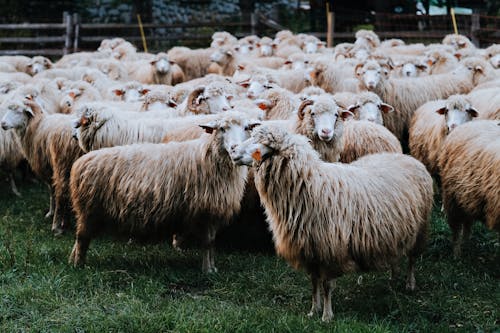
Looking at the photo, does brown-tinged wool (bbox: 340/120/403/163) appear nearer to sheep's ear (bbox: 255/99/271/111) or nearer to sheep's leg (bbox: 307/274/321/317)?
sheep's ear (bbox: 255/99/271/111)

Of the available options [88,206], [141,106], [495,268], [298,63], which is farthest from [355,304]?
[298,63]

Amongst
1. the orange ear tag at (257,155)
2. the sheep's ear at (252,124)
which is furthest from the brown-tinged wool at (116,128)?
the orange ear tag at (257,155)

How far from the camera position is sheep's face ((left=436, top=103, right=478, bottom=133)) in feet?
24.5

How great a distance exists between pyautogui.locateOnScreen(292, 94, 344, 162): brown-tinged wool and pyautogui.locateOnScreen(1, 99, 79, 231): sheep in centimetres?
277

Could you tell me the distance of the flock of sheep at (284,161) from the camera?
5355mm

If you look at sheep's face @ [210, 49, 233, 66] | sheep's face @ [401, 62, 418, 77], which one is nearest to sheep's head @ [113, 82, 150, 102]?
sheep's face @ [210, 49, 233, 66]

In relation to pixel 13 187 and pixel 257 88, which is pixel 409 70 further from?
pixel 13 187

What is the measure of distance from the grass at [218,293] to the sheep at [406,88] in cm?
258

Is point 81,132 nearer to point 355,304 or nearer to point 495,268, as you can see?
point 355,304

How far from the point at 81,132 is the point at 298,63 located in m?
6.12

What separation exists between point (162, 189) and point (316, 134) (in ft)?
5.11

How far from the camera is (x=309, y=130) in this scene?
22.3 ft

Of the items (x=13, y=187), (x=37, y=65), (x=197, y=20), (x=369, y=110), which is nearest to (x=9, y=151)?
(x=13, y=187)

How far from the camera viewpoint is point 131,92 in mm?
10203
